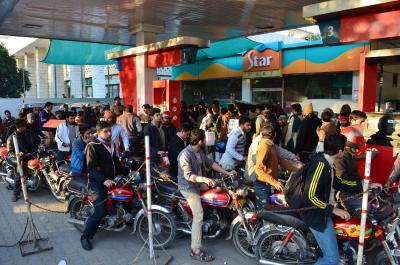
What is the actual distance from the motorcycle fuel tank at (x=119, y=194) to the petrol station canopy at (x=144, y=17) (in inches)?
255

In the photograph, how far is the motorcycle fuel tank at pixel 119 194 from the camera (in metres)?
5.07

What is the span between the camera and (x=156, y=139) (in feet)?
23.8

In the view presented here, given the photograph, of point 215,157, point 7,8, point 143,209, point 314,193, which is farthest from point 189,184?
point 7,8

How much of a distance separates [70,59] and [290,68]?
1084 cm

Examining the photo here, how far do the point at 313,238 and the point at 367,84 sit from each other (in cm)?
521

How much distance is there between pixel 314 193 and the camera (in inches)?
138

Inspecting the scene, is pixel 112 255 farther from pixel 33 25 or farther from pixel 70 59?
pixel 70 59

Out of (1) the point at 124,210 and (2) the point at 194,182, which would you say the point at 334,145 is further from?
(1) the point at 124,210

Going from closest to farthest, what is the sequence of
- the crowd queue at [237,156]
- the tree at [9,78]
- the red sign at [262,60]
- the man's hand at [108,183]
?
the crowd queue at [237,156], the man's hand at [108,183], the red sign at [262,60], the tree at [9,78]

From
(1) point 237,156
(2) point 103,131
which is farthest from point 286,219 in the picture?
(2) point 103,131

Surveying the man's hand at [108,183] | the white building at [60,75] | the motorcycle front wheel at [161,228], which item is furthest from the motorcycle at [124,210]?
the white building at [60,75]

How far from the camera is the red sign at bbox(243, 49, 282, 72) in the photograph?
15.5 meters

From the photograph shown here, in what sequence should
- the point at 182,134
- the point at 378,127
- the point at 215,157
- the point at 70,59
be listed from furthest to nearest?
1. the point at 70,59
2. the point at 215,157
3. the point at 378,127
4. the point at 182,134

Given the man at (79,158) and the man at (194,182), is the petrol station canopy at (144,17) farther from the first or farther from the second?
the man at (194,182)
